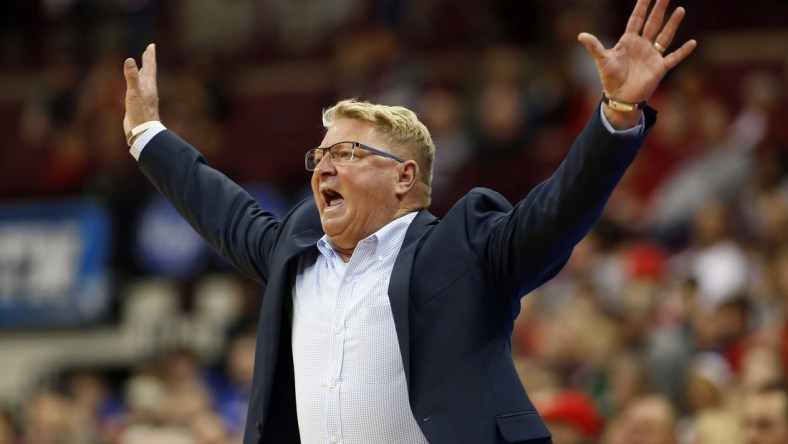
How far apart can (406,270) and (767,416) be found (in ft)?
9.07

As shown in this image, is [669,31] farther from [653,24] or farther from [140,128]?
[140,128]

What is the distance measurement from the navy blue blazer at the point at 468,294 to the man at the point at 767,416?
8.11 ft

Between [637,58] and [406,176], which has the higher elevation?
[406,176]

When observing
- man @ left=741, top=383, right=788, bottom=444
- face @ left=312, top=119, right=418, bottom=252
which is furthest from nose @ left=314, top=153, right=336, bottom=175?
man @ left=741, top=383, right=788, bottom=444

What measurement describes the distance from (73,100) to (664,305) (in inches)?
291

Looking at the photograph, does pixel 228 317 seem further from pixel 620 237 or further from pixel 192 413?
pixel 620 237

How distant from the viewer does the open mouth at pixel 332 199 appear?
13.1 ft

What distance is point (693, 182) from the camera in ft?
30.0

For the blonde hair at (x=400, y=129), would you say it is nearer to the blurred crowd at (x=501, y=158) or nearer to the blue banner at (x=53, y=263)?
the blurred crowd at (x=501, y=158)

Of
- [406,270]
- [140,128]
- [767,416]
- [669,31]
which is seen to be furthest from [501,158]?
[669,31]

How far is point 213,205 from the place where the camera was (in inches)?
171

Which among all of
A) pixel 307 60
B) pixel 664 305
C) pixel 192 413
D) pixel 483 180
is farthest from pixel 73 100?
pixel 664 305

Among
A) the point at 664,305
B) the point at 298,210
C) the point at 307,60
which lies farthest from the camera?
the point at 307,60

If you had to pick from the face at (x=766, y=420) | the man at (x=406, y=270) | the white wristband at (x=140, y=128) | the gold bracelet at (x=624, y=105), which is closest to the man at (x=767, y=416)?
the face at (x=766, y=420)
